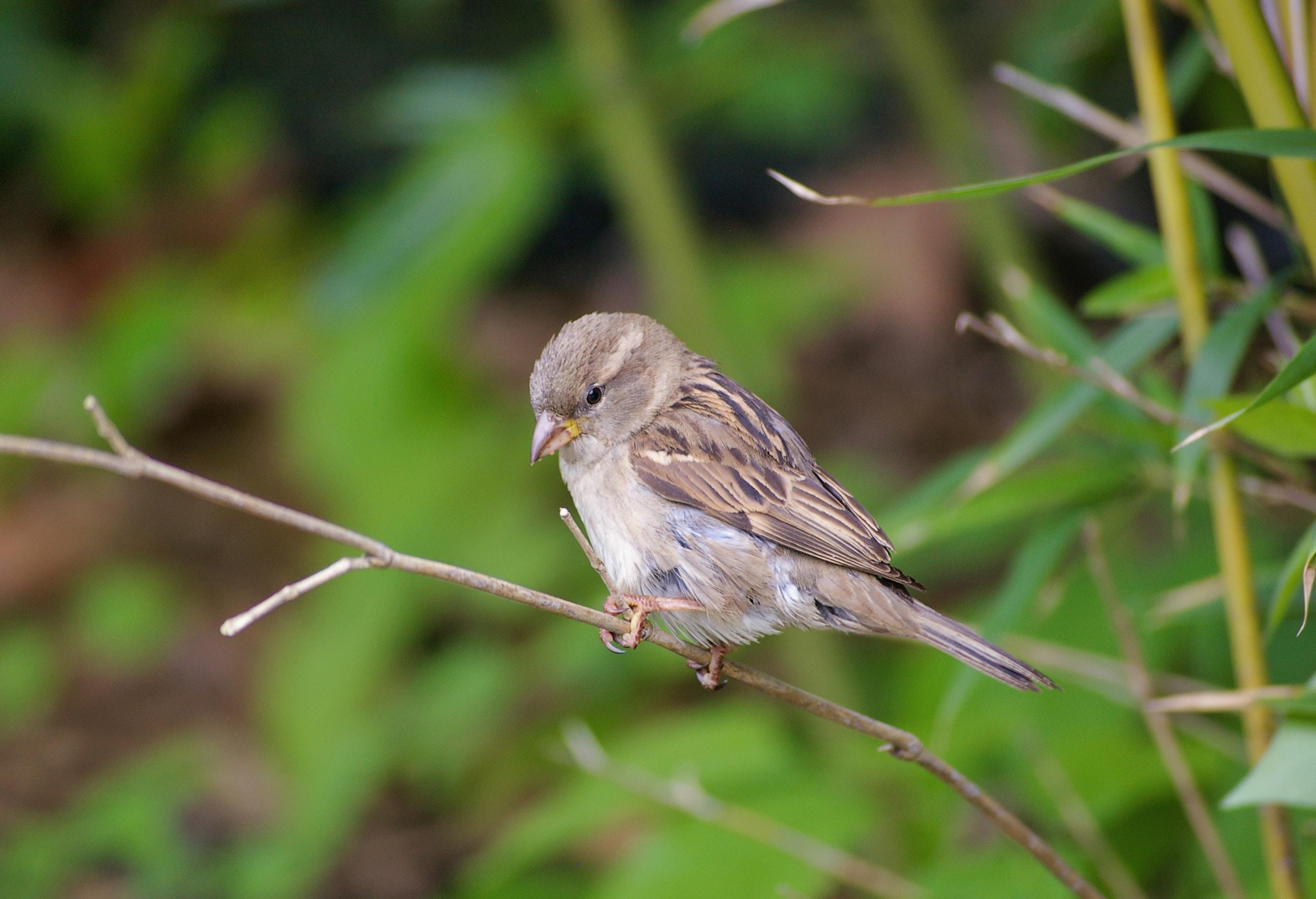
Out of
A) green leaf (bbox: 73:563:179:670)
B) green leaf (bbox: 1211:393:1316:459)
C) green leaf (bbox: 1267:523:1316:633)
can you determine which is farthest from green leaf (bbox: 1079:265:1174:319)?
green leaf (bbox: 73:563:179:670)

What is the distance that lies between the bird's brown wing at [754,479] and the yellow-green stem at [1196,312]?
1.46ft

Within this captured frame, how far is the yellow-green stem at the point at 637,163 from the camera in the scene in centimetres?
348

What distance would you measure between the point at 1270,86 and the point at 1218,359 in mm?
378

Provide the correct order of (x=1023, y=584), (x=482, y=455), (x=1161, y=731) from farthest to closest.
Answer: (x=482, y=455) → (x=1023, y=584) → (x=1161, y=731)

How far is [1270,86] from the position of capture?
1608mm

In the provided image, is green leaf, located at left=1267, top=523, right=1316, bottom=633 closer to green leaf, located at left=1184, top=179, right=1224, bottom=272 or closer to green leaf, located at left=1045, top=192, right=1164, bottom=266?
green leaf, located at left=1184, top=179, right=1224, bottom=272

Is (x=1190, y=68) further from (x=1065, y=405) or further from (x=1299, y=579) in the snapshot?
(x=1299, y=579)

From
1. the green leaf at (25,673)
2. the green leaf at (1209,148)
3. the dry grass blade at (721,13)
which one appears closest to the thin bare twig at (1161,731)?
the green leaf at (1209,148)

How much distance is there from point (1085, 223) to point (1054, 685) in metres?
0.87

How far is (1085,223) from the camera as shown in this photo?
2152 mm

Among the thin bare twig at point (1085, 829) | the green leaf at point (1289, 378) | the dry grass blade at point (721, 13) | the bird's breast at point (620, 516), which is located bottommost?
the thin bare twig at point (1085, 829)

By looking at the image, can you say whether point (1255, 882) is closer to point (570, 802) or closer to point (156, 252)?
point (570, 802)

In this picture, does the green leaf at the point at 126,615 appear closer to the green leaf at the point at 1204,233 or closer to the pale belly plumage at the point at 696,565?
the pale belly plumage at the point at 696,565

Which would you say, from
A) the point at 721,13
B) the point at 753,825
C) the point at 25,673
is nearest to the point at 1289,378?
the point at 721,13
